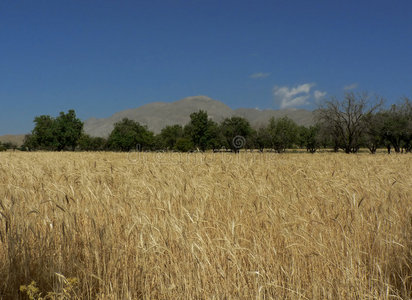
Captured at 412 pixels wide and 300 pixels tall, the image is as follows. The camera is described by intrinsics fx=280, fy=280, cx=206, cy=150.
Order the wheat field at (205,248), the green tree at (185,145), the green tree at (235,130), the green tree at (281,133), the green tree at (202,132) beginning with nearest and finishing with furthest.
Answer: the wheat field at (205,248), the green tree at (202,132), the green tree at (235,130), the green tree at (185,145), the green tree at (281,133)

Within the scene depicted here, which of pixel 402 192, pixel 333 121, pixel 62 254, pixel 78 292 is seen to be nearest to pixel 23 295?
pixel 62 254

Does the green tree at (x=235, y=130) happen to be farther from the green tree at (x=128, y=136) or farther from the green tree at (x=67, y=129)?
the green tree at (x=67, y=129)

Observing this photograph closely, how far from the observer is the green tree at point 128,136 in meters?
84.9

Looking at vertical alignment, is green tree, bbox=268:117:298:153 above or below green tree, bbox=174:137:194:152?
above

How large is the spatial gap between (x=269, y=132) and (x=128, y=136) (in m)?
42.4

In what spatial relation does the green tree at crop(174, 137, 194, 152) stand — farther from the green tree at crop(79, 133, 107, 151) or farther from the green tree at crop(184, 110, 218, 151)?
the green tree at crop(79, 133, 107, 151)

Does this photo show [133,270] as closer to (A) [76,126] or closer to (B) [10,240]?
(B) [10,240]

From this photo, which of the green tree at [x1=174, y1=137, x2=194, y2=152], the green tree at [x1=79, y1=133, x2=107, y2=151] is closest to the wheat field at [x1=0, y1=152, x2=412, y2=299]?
the green tree at [x1=174, y1=137, x2=194, y2=152]

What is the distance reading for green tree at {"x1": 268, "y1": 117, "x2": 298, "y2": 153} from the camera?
81.3 m

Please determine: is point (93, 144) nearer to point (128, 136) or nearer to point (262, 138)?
point (128, 136)

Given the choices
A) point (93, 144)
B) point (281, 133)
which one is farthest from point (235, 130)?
point (93, 144)

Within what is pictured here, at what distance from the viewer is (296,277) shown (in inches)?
91.0

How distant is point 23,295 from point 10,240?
1.61 feet

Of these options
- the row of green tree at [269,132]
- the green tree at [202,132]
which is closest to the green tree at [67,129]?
the row of green tree at [269,132]
